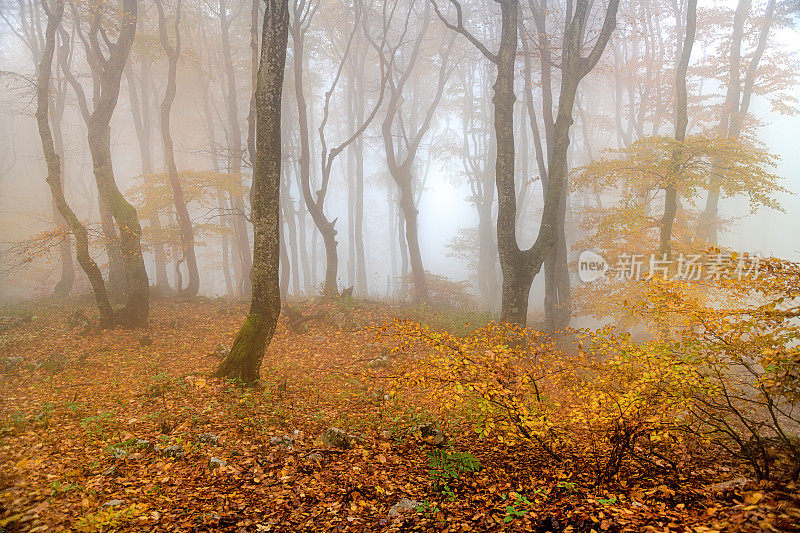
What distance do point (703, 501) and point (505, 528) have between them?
5.69 ft

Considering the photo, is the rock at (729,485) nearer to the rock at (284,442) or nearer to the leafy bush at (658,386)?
the leafy bush at (658,386)

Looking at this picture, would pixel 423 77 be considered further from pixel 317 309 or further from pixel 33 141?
pixel 33 141

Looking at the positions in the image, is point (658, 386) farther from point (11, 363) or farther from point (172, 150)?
point (172, 150)

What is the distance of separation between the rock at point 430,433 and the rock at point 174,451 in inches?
115

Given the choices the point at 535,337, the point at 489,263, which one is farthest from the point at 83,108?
the point at 489,263

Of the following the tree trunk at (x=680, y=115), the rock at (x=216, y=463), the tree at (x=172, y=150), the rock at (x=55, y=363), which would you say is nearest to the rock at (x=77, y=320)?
the rock at (x=55, y=363)

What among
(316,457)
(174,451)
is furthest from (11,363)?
(316,457)

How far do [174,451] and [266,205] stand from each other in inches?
158

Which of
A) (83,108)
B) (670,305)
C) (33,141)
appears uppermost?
(33,141)

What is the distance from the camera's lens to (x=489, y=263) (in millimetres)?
22234

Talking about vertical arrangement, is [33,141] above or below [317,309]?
above

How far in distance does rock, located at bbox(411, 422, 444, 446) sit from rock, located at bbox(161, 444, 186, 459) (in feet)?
9.57

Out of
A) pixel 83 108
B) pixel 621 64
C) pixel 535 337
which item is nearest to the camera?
pixel 535 337

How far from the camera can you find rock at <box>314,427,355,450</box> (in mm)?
4875
